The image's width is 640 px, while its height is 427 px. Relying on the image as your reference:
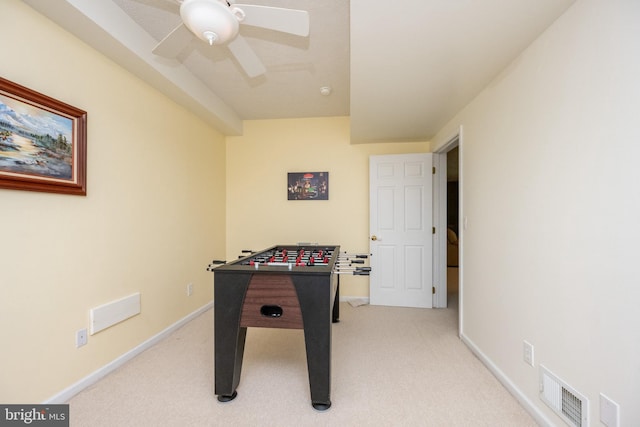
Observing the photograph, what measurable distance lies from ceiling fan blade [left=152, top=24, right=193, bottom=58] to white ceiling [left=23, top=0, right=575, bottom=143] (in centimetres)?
29

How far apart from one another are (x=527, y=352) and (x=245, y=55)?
2533mm

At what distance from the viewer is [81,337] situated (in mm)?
1782

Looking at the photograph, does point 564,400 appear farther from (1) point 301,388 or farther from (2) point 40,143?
(2) point 40,143

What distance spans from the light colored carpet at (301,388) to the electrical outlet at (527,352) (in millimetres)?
295

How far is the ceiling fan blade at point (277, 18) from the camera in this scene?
127cm

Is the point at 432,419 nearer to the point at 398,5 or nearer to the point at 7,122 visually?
the point at 398,5

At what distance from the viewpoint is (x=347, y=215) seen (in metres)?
3.73

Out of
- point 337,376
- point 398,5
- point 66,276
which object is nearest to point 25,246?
point 66,276

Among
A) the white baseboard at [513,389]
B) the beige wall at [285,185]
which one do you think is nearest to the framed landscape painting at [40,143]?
the beige wall at [285,185]

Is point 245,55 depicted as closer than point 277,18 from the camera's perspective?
No

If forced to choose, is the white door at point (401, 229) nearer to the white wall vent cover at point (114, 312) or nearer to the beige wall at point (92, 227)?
the beige wall at point (92, 227)

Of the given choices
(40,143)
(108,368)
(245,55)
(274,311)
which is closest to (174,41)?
(245,55)

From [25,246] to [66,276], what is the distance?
31cm

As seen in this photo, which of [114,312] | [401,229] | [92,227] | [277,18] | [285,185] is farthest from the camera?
[285,185]
